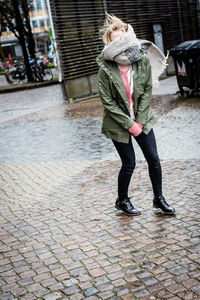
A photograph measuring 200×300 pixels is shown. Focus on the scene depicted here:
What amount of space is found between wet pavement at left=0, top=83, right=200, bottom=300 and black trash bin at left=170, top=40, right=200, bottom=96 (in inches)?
148

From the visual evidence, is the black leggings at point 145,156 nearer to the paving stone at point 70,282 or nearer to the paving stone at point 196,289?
the paving stone at point 70,282

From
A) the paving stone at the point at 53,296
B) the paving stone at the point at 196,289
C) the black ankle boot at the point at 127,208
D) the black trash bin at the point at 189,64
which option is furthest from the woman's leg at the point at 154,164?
the black trash bin at the point at 189,64

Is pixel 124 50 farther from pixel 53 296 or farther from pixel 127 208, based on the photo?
pixel 53 296

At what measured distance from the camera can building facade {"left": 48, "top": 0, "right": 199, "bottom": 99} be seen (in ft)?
47.3

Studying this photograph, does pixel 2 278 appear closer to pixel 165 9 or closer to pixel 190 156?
pixel 190 156

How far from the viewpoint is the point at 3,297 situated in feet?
10.1

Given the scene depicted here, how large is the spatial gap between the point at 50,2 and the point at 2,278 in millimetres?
12295

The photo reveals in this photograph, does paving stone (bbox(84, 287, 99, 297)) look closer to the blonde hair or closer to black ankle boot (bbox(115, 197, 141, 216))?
black ankle boot (bbox(115, 197, 141, 216))

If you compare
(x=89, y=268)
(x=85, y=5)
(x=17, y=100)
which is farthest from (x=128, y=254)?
(x=17, y=100)

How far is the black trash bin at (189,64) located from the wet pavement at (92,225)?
3.76 m

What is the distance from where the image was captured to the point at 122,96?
3895mm

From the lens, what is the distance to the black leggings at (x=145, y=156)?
4.02 metres

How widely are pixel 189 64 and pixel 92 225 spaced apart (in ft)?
28.4

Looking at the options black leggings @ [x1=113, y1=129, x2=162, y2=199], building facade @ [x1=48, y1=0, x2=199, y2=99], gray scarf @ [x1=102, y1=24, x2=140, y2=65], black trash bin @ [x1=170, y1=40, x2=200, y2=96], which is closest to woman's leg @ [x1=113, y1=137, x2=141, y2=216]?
black leggings @ [x1=113, y1=129, x2=162, y2=199]
